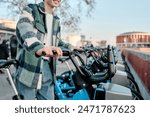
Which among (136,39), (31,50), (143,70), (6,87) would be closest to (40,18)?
(31,50)

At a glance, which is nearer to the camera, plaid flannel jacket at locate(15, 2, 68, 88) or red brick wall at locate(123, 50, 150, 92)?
plaid flannel jacket at locate(15, 2, 68, 88)

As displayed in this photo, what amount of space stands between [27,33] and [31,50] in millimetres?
191

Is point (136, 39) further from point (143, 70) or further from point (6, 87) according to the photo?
point (6, 87)

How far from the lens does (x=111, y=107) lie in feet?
9.19

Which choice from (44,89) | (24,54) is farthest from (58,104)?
(24,54)

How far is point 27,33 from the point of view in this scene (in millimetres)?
2635

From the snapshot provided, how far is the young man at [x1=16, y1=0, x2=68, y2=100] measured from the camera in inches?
106

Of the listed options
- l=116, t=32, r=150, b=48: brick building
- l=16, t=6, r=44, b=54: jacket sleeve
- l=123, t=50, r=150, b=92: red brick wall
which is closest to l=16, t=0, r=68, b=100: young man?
l=16, t=6, r=44, b=54: jacket sleeve

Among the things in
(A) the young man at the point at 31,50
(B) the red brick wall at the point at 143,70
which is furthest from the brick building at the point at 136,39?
(A) the young man at the point at 31,50

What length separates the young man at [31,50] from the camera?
106 inches

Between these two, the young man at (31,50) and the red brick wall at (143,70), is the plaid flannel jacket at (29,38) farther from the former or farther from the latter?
the red brick wall at (143,70)

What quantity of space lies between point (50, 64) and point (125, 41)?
86641mm

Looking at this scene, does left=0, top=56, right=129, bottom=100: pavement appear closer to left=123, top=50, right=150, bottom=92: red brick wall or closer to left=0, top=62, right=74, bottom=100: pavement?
left=0, top=62, right=74, bottom=100: pavement

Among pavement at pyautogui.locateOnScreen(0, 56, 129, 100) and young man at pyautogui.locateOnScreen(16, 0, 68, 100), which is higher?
young man at pyautogui.locateOnScreen(16, 0, 68, 100)
